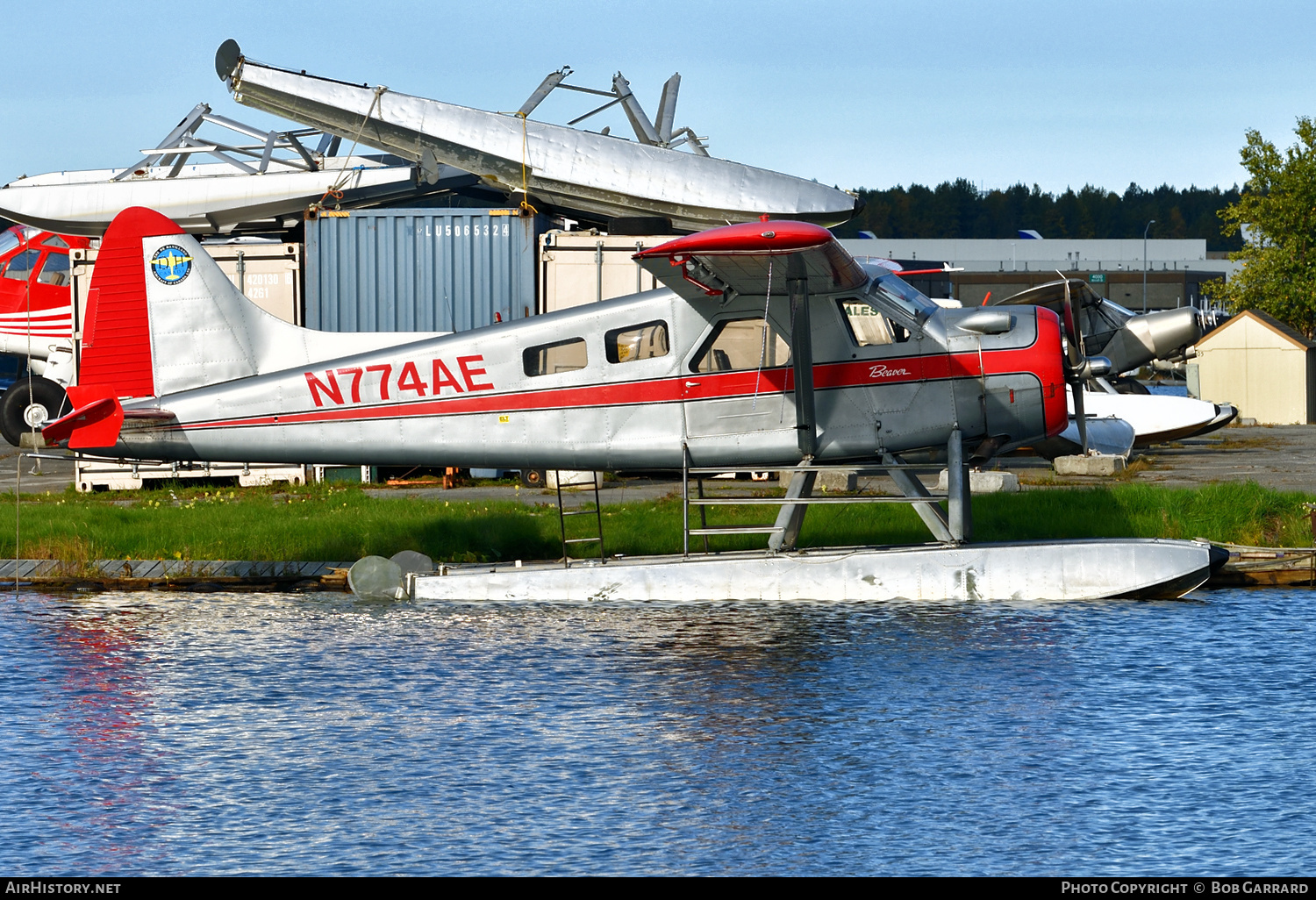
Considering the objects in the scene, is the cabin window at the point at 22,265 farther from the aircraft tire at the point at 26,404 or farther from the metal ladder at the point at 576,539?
the metal ladder at the point at 576,539

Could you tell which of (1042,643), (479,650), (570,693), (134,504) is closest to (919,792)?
(570,693)

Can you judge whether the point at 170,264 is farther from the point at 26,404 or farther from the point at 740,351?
→ the point at 26,404

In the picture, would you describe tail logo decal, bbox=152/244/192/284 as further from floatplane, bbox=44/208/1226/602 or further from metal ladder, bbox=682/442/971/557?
metal ladder, bbox=682/442/971/557

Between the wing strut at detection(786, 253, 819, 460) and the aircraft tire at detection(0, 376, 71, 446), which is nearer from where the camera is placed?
the wing strut at detection(786, 253, 819, 460)

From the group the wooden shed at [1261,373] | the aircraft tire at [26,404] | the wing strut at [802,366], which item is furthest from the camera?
the wooden shed at [1261,373]

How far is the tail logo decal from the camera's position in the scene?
43.1ft

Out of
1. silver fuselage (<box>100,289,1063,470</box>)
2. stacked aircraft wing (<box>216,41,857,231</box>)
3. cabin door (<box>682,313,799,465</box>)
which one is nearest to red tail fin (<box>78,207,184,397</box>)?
silver fuselage (<box>100,289,1063,470</box>)

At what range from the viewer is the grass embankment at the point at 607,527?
1466 centimetres

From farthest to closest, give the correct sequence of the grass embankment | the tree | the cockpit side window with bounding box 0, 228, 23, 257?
the tree → the cockpit side window with bounding box 0, 228, 23, 257 → the grass embankment

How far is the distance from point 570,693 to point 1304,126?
39.8 m

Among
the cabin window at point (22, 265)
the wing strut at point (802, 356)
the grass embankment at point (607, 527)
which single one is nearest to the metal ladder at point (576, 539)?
the grass embankment at point (607, 527)

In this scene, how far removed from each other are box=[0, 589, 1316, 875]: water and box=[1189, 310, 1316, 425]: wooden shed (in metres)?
23.7

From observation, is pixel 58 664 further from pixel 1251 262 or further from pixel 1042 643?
pixel 1251 262

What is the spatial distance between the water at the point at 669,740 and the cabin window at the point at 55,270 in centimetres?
1462
